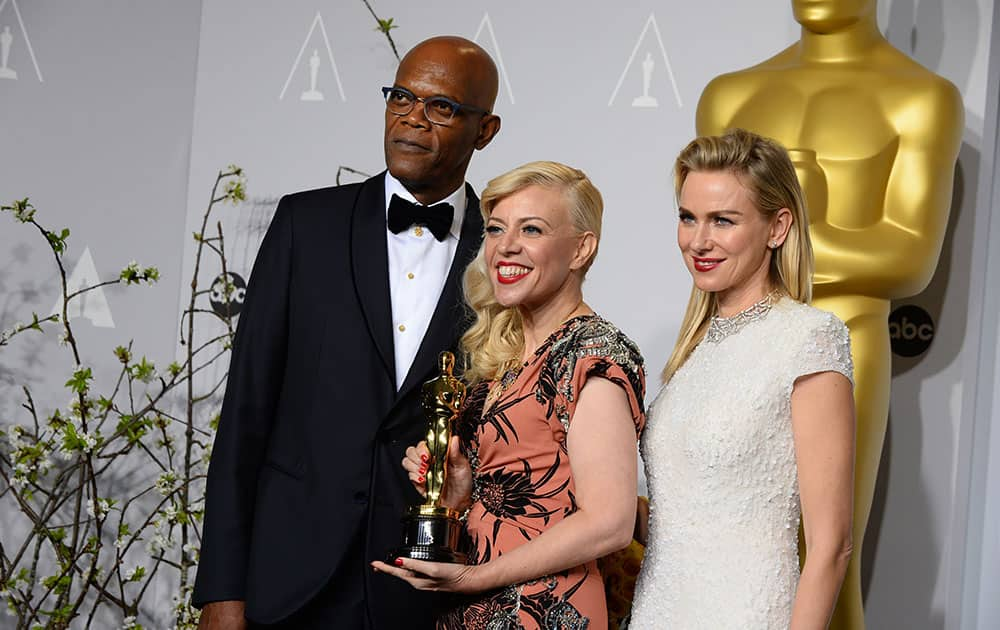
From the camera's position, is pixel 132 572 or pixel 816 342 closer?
pixel 816 342

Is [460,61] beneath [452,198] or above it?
above

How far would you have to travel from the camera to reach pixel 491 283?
2379mm

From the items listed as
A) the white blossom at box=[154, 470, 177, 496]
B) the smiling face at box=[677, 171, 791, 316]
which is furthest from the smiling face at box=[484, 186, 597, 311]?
the white blossom at box=[154, 470, 177, 496]

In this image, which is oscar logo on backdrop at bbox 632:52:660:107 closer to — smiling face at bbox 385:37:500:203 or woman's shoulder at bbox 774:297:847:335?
smiling face at bbox 385:37:500:203

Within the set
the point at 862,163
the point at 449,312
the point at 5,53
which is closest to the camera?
the point at 449,312

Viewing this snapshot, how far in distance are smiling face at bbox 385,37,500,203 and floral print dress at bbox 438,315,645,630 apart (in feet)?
1.77

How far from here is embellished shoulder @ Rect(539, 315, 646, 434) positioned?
2.10 m

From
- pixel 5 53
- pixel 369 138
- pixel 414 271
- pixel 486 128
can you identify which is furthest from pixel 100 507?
→ pixel 486 128

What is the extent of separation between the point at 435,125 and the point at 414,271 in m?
0.31

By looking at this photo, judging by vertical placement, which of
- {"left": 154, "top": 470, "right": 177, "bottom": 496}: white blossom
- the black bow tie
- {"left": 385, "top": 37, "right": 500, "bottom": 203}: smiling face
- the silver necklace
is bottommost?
the silver necklace

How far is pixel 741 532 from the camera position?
2.10 m

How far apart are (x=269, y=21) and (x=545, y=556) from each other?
2.90 metres

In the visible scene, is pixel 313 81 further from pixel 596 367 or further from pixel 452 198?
pixel 596 367

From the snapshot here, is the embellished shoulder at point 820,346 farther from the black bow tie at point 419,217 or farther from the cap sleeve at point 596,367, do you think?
the black bow tie at point 419,217
